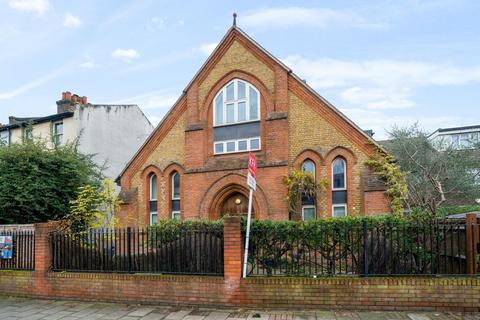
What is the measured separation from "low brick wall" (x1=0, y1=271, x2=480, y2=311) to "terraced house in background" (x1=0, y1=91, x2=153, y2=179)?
Answer: 587 inches

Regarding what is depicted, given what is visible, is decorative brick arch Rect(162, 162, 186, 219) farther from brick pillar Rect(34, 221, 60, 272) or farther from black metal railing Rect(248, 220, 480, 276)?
black metal railing Rect(248, 220, 480, 276)

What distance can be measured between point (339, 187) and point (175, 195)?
8.09m

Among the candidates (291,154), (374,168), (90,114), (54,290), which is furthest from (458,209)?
(90,114)

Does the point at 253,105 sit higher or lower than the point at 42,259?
higher

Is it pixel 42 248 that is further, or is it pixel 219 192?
pixel 219 192

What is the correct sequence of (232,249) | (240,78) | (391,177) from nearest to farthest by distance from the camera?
(232,249) < (391,177) < (240,78)

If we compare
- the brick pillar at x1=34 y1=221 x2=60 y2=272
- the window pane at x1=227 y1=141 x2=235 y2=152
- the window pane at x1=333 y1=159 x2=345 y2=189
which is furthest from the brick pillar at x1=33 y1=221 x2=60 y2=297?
the window pane at x1=333 y1=159 x2=345 y2=189

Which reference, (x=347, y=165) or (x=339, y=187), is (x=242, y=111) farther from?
(x=339, y=187)

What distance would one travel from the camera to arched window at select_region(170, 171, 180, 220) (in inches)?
741

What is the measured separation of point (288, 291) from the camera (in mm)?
7906

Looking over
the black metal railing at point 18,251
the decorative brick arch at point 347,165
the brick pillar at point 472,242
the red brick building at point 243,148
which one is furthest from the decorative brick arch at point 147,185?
the brick pillar at point 472,242

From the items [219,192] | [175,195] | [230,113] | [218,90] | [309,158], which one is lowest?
[175,195]

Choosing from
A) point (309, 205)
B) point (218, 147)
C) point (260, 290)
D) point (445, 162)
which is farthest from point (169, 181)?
point (445, 162)

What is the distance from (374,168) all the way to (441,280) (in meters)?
8.27
